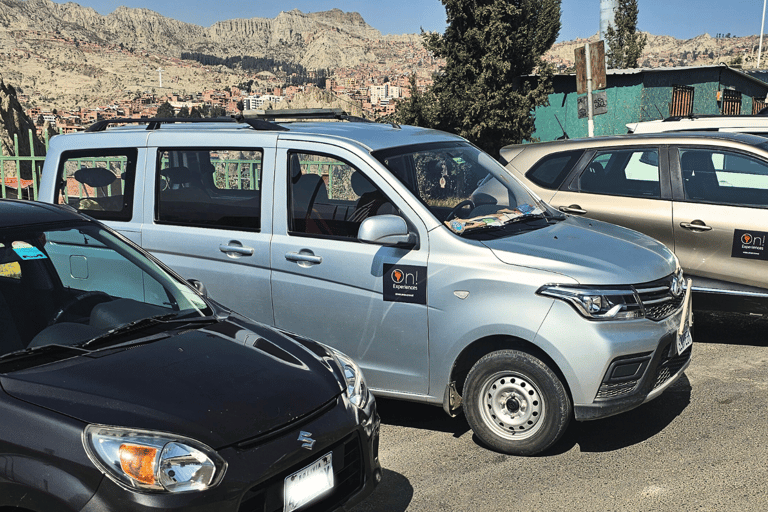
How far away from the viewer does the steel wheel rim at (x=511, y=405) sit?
4.11 metres

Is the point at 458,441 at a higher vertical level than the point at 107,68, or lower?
lower

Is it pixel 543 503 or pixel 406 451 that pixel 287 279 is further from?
pixel 543 503

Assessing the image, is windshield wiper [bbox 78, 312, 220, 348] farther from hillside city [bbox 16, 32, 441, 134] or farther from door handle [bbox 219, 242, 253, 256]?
hillside city [bbox 16, 32, 441, 134]

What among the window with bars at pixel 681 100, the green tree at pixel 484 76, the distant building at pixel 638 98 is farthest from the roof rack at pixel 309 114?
the window with bars at pixel 681 100

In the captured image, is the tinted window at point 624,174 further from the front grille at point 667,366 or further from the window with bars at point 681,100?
the window with bars at point 681,100

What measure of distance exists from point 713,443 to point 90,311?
354 cm

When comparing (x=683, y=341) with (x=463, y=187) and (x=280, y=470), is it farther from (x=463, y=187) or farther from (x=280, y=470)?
(x=280, y=470)

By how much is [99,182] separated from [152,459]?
375cm

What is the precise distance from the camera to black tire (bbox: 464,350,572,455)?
4012 millimetres

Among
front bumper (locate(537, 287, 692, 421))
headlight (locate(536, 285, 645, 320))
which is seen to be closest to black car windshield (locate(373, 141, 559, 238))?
headlight (locate(536, 285, 645, 320))

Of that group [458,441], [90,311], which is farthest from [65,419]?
[458,441]

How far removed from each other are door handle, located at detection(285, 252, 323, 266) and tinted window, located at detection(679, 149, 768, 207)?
3490 mm

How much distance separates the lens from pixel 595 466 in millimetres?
4109

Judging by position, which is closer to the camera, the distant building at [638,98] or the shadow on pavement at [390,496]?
the shadow on pavement at [390,496]
